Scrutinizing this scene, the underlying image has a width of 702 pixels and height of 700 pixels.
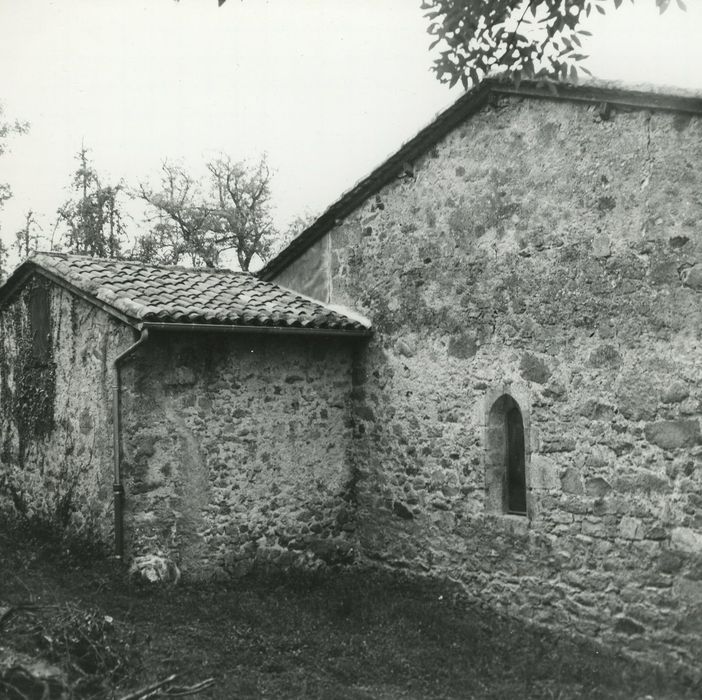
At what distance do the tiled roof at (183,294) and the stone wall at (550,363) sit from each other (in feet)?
3.00

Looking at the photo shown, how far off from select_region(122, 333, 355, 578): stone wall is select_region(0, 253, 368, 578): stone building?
0.01 meters

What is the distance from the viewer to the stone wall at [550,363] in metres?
6.56

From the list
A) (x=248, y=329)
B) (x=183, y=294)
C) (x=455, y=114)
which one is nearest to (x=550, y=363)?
(x=455, y=114)

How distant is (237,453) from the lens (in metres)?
8.64

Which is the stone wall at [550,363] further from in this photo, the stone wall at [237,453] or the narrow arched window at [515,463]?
the stone wall at [237,453]

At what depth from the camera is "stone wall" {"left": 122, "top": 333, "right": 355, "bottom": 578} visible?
808 centimetres

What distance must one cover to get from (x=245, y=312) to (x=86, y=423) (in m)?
2.17

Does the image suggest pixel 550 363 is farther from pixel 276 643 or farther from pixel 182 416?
pixel 182 416

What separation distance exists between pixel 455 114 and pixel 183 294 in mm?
3587

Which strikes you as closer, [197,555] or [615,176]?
[615,176]

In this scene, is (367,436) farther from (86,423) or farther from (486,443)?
(86,423)

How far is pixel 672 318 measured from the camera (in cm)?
659

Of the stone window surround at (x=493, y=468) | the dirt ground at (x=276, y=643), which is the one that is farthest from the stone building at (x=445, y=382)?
the dirt ground at (x=276, y=643)

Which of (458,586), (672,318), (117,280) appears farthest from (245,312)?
(672,318)
